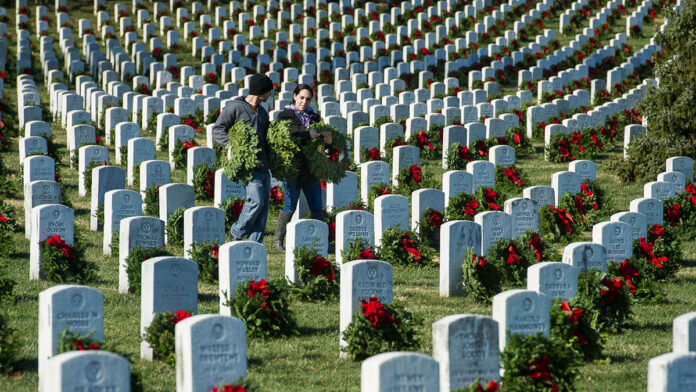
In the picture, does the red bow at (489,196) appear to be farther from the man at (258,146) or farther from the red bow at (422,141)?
the red bow at (422,141)

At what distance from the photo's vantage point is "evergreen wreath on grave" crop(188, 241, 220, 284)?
35.0 ft

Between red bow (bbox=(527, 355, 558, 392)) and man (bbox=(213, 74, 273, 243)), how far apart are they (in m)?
4.58

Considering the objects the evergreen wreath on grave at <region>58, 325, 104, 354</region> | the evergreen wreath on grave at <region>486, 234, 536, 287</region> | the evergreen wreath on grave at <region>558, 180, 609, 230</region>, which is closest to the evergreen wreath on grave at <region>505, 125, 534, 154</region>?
the evergreen wreath on grave at <region>558, 180, 609, 230</region>

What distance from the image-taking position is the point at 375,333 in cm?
816

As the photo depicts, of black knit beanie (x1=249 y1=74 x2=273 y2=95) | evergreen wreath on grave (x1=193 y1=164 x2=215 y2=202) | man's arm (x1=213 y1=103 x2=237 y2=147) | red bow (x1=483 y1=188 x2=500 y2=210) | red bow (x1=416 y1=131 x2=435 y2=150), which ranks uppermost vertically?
black knit beanie (x1=249 y1=74 x2=273 y2=95)

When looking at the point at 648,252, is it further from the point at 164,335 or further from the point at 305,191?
the point at 164,335

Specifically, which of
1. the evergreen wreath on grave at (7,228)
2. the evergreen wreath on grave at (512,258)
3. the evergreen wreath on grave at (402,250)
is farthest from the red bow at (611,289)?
the evergreen wreath on grave at (7,228)

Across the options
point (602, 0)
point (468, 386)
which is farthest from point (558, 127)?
point (602, 0)

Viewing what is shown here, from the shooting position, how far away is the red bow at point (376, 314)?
26.7 feet

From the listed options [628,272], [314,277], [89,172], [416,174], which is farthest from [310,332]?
[89,172]

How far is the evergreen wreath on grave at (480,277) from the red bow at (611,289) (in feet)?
4.62

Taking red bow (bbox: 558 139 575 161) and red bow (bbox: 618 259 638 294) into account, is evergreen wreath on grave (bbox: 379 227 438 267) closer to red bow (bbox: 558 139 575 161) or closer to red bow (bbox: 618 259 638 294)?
red bow (bbox: 618 259 638 294)

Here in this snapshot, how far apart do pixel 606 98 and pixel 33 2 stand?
19.7 meters

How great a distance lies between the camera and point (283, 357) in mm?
8328
